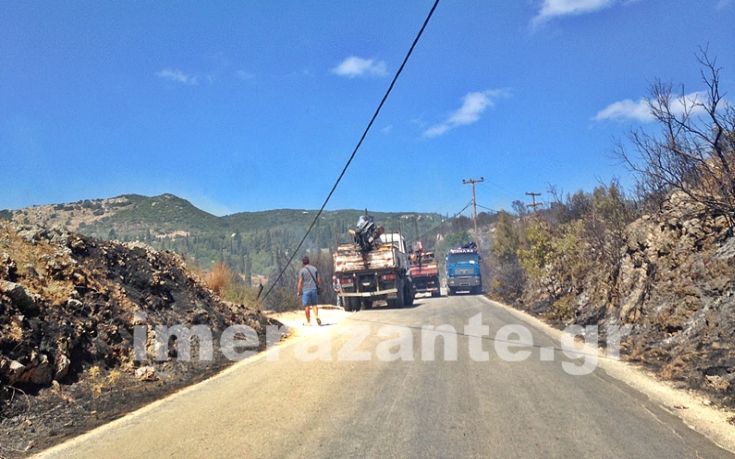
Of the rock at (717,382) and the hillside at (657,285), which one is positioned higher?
the hillside at (657,285)

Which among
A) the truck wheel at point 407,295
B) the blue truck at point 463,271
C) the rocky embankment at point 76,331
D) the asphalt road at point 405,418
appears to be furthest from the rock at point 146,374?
the blue truck at point 463,271

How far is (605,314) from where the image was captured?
12.2 meters

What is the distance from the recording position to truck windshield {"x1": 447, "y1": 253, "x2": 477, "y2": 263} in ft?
120

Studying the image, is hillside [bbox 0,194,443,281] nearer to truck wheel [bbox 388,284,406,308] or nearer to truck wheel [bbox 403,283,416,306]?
truck wheel [bbox 403,283,416,306]

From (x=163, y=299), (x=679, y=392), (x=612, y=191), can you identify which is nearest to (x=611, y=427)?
(x=679, y=392)

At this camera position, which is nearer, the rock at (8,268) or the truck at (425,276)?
the rock at (8,268)

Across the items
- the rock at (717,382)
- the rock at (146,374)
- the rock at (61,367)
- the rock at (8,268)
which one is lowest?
the rock at (717,382)

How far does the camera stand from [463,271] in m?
36.4

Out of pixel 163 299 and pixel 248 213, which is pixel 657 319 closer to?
pixel 163 299

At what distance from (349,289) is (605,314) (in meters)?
11.2

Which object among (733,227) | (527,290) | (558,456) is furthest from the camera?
(527,290)

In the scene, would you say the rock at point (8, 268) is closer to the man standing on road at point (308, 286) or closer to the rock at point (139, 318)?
the rock at point (139, 318)

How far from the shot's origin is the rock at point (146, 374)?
282 inches

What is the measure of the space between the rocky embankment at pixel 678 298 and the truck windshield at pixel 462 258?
23214 millimetres
